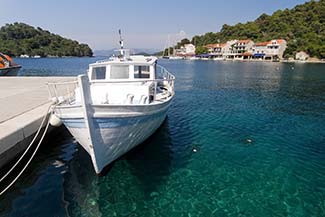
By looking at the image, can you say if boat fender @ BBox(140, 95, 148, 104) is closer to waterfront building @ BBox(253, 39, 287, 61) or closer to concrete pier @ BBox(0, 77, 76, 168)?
concrete pier @ BBox(0, 77, 76, 168)

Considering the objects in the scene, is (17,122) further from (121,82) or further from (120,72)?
(120,72)

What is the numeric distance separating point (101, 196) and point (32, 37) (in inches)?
8005

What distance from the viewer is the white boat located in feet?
21.1

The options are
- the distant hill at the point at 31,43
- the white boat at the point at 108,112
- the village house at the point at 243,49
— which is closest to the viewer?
the white boat at the point at 108,112

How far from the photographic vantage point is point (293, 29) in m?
124

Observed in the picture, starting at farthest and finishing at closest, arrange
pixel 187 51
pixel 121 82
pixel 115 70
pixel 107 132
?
pixel 187 51, pixel 115 70, pixel 121 82, pixel 107 132

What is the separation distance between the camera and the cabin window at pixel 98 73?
9945 millimetres

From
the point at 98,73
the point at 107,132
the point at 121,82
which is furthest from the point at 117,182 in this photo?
the point at 98,73

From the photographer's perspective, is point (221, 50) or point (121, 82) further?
point (221, 50)

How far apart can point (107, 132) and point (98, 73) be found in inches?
161

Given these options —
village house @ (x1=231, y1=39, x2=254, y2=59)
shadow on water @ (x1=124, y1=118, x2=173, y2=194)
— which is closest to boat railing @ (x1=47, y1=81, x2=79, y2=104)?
shadow on water @ (x1=124, y1=118, x2=173, y2=194)

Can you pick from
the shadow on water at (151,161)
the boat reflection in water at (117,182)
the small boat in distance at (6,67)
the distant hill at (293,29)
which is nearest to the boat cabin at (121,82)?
the shadow on water at (151,161)

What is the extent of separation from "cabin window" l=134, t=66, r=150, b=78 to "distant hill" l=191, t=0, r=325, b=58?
113 m

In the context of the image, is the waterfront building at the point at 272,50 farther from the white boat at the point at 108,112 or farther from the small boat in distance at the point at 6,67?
the white boat at the point at 108,112
